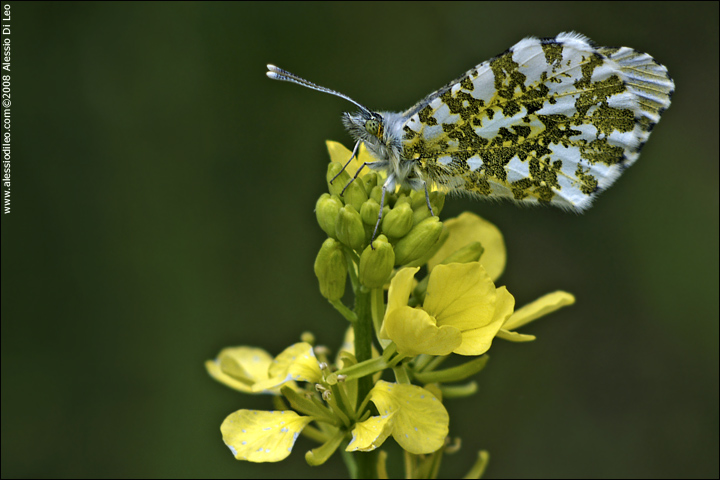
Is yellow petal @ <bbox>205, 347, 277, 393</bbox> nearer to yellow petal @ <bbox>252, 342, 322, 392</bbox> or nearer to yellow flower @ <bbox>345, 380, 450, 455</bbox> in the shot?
yellow petal @ <bbox>252, 342, 322, 392</bbox>

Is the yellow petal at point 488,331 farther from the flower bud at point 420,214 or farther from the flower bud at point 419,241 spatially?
the flower bud at point 420,214

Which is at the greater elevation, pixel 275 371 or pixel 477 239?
pixel 477 239

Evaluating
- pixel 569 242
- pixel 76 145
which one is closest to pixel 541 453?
pixel 569 242

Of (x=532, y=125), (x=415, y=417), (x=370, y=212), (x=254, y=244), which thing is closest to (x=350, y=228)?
(x=370, y=212)

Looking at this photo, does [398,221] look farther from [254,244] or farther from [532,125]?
[254,244]

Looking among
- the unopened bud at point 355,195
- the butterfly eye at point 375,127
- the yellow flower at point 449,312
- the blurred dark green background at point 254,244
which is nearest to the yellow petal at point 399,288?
the yellow flower at point 449,312

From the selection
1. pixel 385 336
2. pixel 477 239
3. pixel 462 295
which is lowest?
pixel 385 336

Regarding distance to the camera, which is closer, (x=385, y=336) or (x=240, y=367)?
(x=385, y=336)
